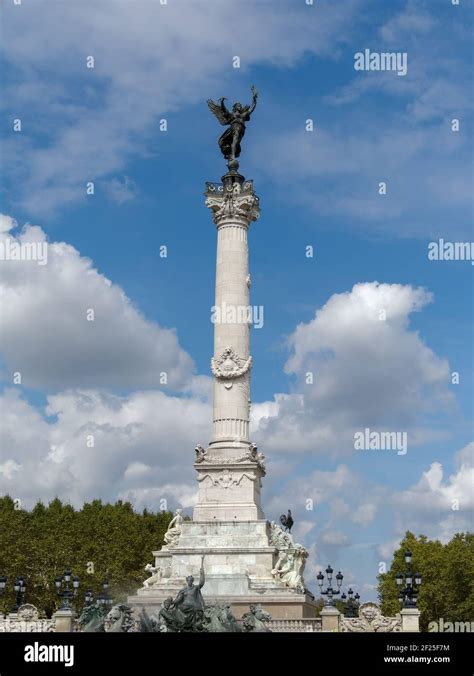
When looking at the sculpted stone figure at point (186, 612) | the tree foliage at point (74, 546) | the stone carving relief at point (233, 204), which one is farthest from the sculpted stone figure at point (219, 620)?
the tree foliage at point (74, 546)

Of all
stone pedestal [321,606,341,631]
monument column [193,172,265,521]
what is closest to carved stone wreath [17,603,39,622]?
monument column [193,172,265,521]

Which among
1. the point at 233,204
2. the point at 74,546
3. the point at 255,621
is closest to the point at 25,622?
the point at 255,621

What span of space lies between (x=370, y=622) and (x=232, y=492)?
8.96m

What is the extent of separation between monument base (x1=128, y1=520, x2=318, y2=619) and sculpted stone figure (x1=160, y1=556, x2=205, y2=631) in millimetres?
7049

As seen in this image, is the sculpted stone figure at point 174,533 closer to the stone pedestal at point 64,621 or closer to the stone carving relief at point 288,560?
the stone carving relief at point 288,560

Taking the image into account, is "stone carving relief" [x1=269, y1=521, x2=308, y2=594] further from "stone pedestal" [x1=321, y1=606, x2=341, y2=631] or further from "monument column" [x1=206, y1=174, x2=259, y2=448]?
"monument column" [x1=206, y1=174, x2=259, y2=448]

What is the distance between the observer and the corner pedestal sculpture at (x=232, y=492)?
41.0m

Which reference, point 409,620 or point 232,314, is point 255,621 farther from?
point 232,314

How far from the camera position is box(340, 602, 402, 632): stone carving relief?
39344 millimetres

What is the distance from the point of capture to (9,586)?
6262cm

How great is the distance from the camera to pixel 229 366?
4659cm
